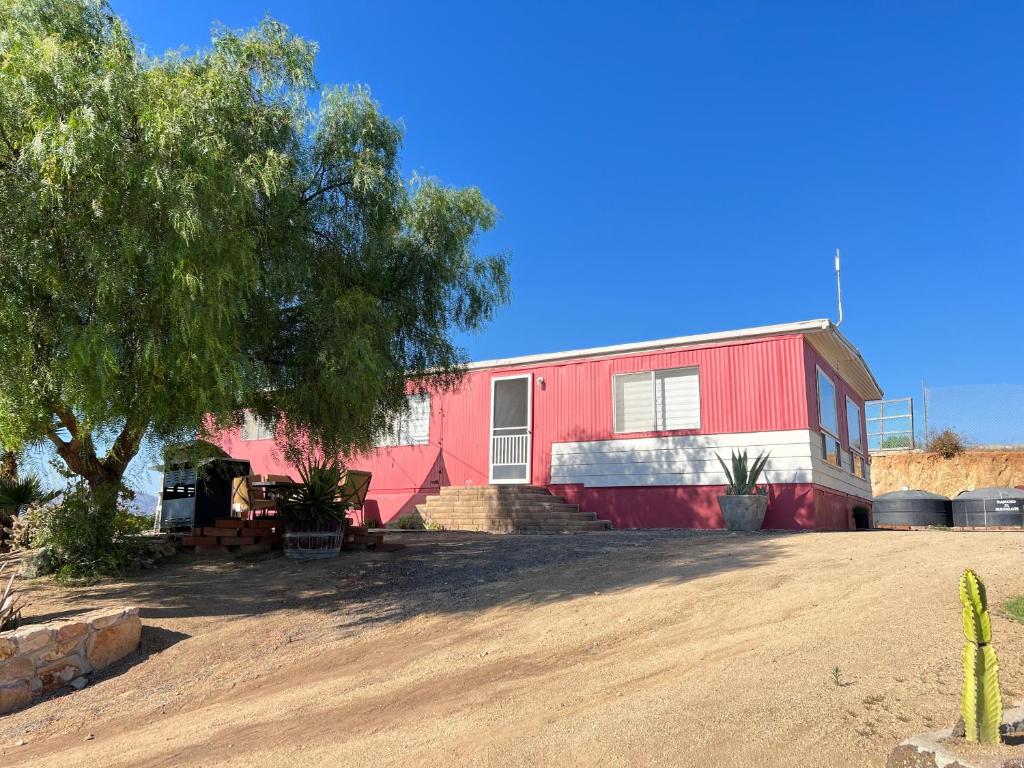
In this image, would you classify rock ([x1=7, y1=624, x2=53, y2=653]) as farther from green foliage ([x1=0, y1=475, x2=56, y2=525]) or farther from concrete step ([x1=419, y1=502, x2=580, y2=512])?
concrete step ([x1=419, y1=502, x2=580, y2=512])

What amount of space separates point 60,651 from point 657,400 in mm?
10297

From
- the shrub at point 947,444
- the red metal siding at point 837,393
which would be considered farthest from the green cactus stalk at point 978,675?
the shrub at point 947,444

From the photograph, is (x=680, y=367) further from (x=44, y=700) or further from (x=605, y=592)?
(x=44, y=700)

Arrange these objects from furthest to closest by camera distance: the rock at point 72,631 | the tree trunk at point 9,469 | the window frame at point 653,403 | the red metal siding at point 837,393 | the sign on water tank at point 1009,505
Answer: the sign on water tank at point 1009,505 < the window frame at point 653,403 < the red metal siding at point 837,393 < the tree trunk at point 9,469 < the rock at point 72,631

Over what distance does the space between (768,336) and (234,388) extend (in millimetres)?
9500

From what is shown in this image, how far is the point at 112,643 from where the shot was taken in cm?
587

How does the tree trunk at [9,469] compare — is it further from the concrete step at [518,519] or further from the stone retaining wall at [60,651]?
the concrete step at [518,519]

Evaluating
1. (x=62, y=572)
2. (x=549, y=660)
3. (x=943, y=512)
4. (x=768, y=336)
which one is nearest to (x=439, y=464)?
(x=768, y=336)

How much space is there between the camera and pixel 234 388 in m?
6.13

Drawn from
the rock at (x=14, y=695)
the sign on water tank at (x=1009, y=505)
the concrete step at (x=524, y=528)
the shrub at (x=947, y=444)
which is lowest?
the rock at (x=14, y=695)

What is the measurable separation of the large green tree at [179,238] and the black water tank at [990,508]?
15.2m

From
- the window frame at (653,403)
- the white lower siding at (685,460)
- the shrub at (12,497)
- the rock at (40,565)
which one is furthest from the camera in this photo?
the window frame at (653,403)

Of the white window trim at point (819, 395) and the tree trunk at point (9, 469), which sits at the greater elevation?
the white window trim at point (819, 395)

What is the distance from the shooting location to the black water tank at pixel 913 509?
57.4 ft
